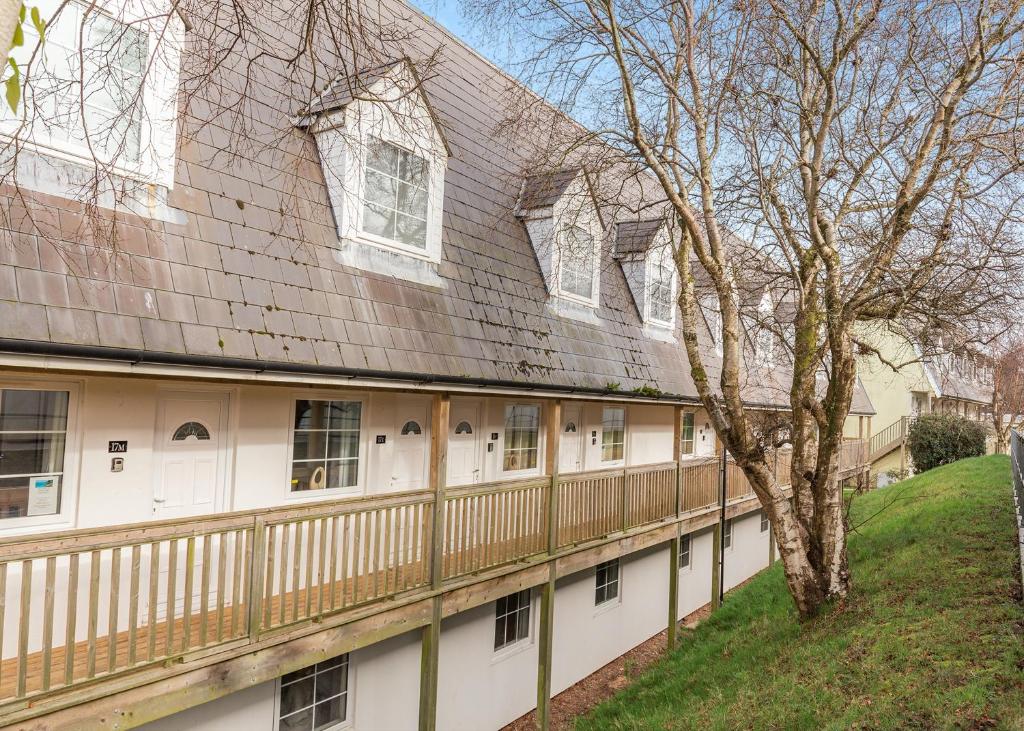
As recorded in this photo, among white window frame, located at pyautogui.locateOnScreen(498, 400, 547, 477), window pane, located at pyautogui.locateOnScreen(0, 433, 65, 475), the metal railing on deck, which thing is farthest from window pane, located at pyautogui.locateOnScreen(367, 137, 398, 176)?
the metal railing on deck

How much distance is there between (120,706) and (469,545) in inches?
158

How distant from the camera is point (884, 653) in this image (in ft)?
21.7

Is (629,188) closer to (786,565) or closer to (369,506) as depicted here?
(786,565)

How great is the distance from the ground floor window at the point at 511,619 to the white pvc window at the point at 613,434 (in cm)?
358

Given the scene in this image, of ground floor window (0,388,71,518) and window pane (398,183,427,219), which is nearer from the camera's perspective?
ground floor window (0,388,71,518)

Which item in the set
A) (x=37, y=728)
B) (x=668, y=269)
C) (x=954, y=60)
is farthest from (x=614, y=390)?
(x=37, y=728)

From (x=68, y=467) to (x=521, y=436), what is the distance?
6782 millimetres

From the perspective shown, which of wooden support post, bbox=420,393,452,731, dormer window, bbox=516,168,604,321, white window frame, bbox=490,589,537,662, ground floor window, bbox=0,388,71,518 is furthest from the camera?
dormer window, bbox=516,168,604,321

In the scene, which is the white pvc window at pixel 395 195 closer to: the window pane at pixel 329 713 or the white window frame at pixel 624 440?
Result: the window pane at pixel 329 713

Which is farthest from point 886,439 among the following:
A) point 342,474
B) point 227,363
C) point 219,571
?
point 219,571

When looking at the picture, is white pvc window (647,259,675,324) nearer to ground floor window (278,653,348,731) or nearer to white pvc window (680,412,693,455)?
white pvc window (680,412,693,455)

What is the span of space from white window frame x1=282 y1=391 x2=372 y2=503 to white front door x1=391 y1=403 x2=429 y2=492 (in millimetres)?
535

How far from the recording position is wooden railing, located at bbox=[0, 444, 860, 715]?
14.6ft

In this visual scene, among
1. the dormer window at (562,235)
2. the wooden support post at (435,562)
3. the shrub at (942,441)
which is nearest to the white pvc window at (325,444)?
the wooden support post at (435,562)
